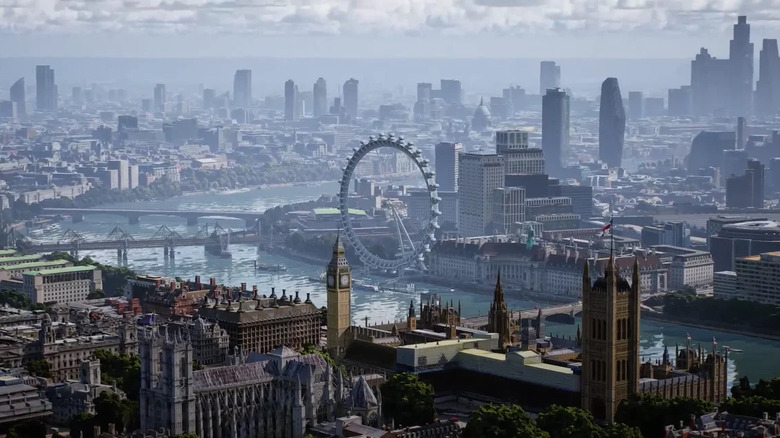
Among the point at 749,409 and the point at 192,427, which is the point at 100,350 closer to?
the point at 192,427

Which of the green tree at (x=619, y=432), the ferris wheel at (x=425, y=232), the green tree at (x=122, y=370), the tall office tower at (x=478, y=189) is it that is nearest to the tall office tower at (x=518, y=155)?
the tall office tower at (x=478, y=189)

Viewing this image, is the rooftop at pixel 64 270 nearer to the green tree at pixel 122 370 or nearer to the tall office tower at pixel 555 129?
the green tree at pixel 122 370

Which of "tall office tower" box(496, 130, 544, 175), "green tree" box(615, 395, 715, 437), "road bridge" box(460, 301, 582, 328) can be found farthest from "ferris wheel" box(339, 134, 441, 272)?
"green tree" box(615, 395, 715, 437)

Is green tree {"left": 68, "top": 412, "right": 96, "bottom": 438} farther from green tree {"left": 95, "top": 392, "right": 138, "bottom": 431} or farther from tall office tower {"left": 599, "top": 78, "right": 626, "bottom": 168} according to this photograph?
tall office tower {"left": 599, "top": 78, "right": 626, "bottom": 168}

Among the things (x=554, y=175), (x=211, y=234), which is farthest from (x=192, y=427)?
(x=554, y=175)

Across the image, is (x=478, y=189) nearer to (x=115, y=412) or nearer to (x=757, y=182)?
(x=757, y=182)

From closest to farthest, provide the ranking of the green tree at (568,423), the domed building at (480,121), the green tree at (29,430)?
1. the green tree at (568,423)
2. the green tree at (29,430)
3. the domed building at (480,121)
